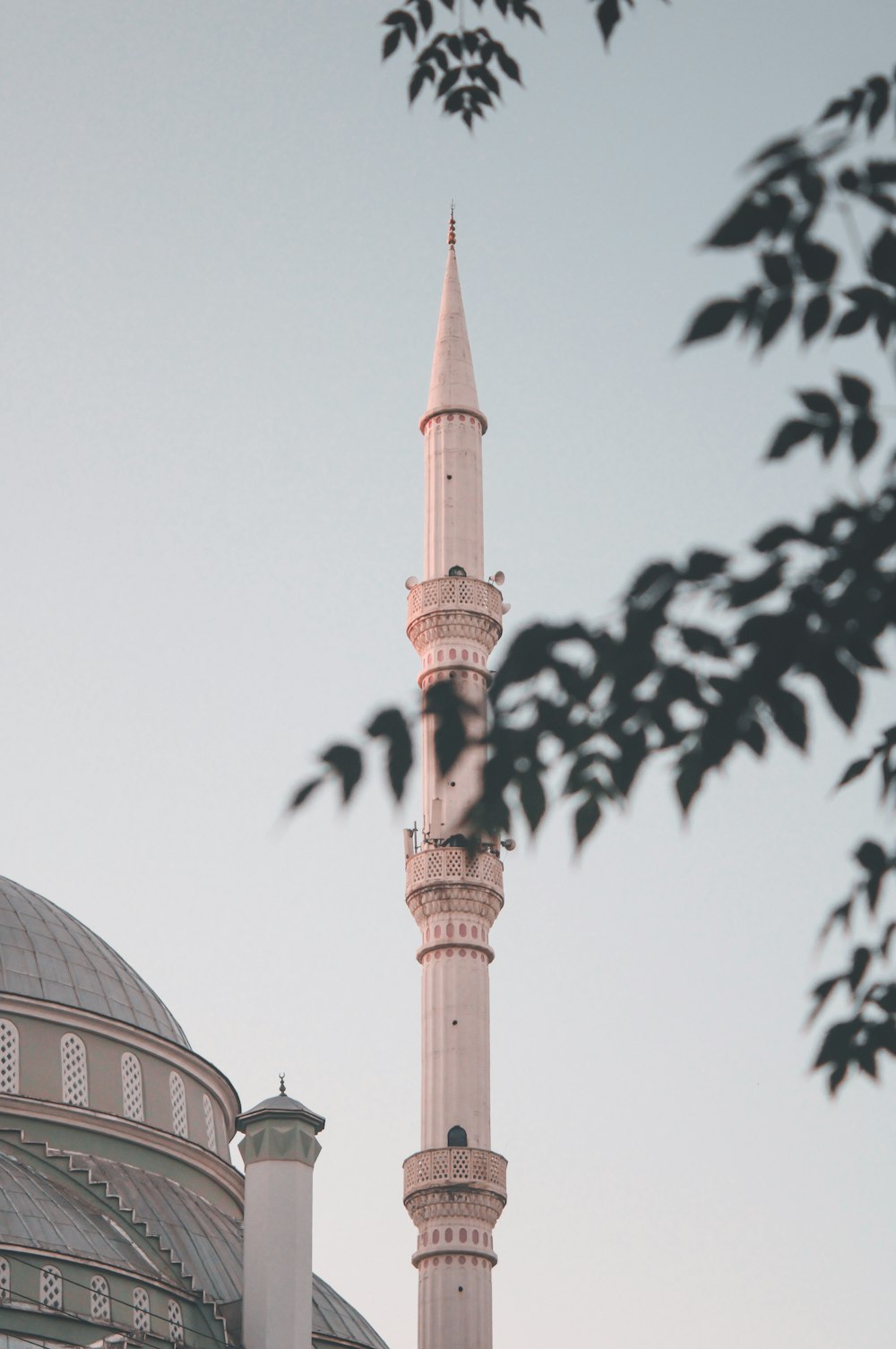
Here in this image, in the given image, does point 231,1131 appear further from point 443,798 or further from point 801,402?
point 801,402

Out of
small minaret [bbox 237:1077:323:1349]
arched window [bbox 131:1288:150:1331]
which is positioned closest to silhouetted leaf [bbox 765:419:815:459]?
arched window [bbox 131:1288:150:1331]

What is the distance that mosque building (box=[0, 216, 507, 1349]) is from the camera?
21.5 m

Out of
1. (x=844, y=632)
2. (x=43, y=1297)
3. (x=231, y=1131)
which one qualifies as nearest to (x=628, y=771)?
(x=844, y=632)

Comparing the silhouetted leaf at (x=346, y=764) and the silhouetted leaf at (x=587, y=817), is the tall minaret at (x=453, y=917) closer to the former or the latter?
the silhouetted leaf at (x=587, y=817)

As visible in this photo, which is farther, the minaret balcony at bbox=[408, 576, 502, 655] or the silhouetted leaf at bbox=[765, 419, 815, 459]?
the minaret balcony at bbox=[408, 576, 502, 655]

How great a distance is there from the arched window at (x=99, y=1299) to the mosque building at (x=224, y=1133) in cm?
2

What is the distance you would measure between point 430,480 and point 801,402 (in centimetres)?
2657

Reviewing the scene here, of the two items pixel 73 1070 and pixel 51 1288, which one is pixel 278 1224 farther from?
pixel 73 1070

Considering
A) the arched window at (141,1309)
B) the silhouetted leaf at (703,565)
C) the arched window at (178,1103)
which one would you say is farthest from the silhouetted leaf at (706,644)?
the arched window at (178,1103)

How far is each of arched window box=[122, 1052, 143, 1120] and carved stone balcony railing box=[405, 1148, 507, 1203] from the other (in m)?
3.59

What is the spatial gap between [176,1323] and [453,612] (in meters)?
11.1

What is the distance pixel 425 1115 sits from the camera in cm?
2705

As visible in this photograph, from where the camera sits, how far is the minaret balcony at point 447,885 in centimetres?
2770

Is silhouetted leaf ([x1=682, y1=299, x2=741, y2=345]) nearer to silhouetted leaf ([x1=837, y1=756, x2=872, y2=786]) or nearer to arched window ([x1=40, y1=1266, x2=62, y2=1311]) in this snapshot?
silhouetted leaf ([x1=837, y1=756, x2=872, y2=786])
